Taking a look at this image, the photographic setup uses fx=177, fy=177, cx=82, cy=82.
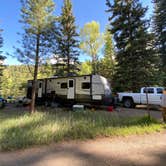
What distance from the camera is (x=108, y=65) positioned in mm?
24234

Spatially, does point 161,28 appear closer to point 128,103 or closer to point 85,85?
point 128,103

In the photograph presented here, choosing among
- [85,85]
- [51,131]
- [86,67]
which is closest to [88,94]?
[85,85]

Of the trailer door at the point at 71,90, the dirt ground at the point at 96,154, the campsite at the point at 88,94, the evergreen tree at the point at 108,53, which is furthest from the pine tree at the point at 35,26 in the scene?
the evergreen tree at the point at 108,53

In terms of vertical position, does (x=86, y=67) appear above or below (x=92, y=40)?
below

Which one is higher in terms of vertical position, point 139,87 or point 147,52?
point 147,52

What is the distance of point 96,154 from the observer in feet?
13.4

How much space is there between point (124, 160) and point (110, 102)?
9.75 m

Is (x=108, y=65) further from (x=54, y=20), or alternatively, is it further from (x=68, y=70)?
(x=54, y=20)

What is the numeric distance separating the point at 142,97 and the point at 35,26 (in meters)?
9.22

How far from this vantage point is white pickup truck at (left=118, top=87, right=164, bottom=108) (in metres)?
13.0

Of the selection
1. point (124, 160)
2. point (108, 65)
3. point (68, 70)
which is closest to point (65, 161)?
point (124, 160)

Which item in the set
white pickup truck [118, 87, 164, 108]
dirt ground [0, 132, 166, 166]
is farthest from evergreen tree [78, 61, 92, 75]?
dirt ground [0, 132, 166, 166]

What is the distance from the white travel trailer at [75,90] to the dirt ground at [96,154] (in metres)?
8.21

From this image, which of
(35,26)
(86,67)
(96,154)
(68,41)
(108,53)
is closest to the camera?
(96,154)
